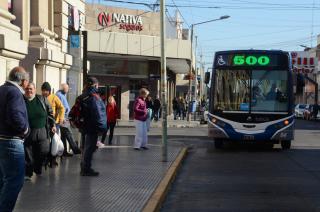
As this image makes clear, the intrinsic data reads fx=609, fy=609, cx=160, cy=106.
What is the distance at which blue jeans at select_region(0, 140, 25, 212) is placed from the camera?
21.1 feet

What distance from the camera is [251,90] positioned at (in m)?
18.9

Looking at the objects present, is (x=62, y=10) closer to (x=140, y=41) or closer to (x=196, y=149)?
(x=196, y=149)

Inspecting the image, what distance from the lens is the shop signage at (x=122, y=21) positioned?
4028cm

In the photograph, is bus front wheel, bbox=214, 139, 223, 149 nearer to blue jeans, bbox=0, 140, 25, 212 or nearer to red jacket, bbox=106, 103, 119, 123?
red jacket, bbox=106, 103, 119, 123

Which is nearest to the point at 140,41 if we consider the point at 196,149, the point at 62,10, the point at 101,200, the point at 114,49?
the point at 114,49

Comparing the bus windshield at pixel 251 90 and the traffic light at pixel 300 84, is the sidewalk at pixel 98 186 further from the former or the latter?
the traffic light at pixel 300 84

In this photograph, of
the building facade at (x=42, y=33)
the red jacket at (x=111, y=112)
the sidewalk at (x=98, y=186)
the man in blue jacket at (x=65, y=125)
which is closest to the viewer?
the sidewalk at (x=98, y=186)

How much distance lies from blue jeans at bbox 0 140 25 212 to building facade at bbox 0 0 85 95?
435 cm

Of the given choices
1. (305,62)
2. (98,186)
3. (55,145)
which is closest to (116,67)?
(55,145)

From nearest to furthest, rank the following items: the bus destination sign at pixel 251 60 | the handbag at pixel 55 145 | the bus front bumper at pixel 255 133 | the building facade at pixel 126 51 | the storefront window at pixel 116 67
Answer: the handbag at pixel 55 145 → the bus front bumper at pixel 255 133 → the bus destination sign at pixel 251 60 → the building facade at pixel 126 51 → the storefront window at pixel 116 67

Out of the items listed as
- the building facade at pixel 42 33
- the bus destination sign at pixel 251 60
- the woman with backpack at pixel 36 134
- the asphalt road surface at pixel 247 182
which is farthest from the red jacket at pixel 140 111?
the woman with backpack at pixel 36 134

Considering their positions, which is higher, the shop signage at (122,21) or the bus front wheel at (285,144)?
the shop signage at (122,21)

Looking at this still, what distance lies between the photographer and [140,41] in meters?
38.0

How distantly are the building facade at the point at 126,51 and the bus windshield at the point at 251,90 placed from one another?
62.7 feet
